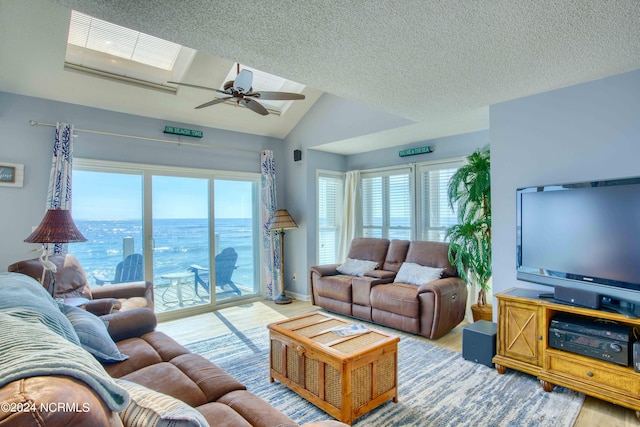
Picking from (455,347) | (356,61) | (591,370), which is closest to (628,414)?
(591,370)

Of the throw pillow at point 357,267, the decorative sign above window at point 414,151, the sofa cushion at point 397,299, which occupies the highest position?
the decorative sign above window at point 414,151

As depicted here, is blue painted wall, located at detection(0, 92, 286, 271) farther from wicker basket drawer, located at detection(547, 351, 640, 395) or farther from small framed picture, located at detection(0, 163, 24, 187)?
wicker basket drawer, located at detection(547, 351, 640, 395)

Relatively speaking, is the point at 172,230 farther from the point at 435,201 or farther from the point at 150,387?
the point at 435,201

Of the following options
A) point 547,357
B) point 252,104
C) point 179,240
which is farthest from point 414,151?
point 179,240

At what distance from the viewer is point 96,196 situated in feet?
12.9

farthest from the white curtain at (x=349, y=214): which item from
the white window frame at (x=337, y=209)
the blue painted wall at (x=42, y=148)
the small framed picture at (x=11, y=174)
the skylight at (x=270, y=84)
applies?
the small framed picture at (x=11, y=174)

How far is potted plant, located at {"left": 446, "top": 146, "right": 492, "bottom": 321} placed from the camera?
3652mm

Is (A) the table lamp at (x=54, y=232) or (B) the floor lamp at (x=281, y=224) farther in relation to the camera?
(B) the floor lamp at (x=281, y=224)

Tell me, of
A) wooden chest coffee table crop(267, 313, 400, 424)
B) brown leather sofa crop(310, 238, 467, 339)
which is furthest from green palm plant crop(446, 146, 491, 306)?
wooden chest coffee table crop(267, 313, 400, 424)

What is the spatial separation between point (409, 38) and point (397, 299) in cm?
269

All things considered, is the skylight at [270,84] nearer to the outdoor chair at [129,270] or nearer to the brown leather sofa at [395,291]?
the brown leather sofa at [395,291]

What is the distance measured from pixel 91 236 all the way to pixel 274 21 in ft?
11.4

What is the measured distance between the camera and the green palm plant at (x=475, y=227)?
3648 mm

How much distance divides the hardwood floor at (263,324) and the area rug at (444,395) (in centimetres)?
10
